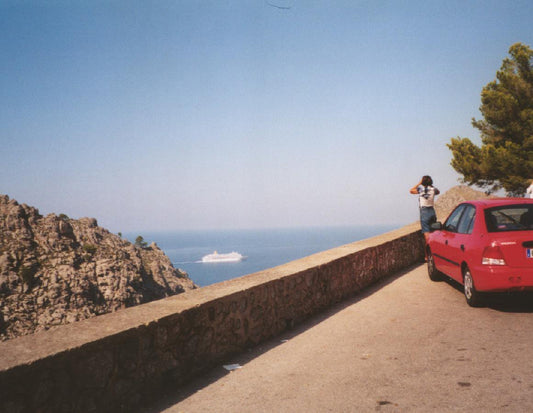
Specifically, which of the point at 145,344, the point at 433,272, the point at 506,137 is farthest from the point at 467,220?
the point at 506,137

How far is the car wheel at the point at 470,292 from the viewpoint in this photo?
5.91 m

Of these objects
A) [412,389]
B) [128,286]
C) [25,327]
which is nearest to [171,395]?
[412,389]

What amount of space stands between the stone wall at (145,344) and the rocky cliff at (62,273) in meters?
75.0

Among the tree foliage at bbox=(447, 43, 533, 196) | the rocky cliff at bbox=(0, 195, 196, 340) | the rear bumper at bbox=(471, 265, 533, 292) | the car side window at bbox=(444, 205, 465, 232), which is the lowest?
the rocky cliff at bbox=(0, 195, 196, 340)

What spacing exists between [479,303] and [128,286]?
86.4 metres

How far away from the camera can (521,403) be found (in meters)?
2.96

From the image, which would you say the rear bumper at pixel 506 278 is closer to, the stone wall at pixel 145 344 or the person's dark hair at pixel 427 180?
the stone wall at pixel 145 344

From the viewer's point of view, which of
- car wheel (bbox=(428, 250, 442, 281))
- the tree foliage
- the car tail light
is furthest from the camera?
the tree foliage

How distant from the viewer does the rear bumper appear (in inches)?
211

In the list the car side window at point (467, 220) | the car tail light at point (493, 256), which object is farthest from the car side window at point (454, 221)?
the car tail light at point (493, 256)

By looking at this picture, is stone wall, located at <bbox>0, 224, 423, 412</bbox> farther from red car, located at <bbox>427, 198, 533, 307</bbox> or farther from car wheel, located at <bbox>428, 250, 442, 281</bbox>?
car wheel, located at <bbox>428, 250, 442, 281</bbox>

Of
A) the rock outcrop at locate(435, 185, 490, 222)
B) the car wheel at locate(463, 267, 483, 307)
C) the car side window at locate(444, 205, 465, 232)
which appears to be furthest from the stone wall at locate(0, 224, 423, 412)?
the rock outcrop at locate(435, 185, 490, 222)

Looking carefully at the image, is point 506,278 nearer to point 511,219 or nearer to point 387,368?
point 511,219

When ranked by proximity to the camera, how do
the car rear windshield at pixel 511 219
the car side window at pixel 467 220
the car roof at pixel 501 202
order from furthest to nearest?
the car side window at pixel 467 220 → the car roof at pixel 501 202 → the car rear windshield at pixel 511 219
